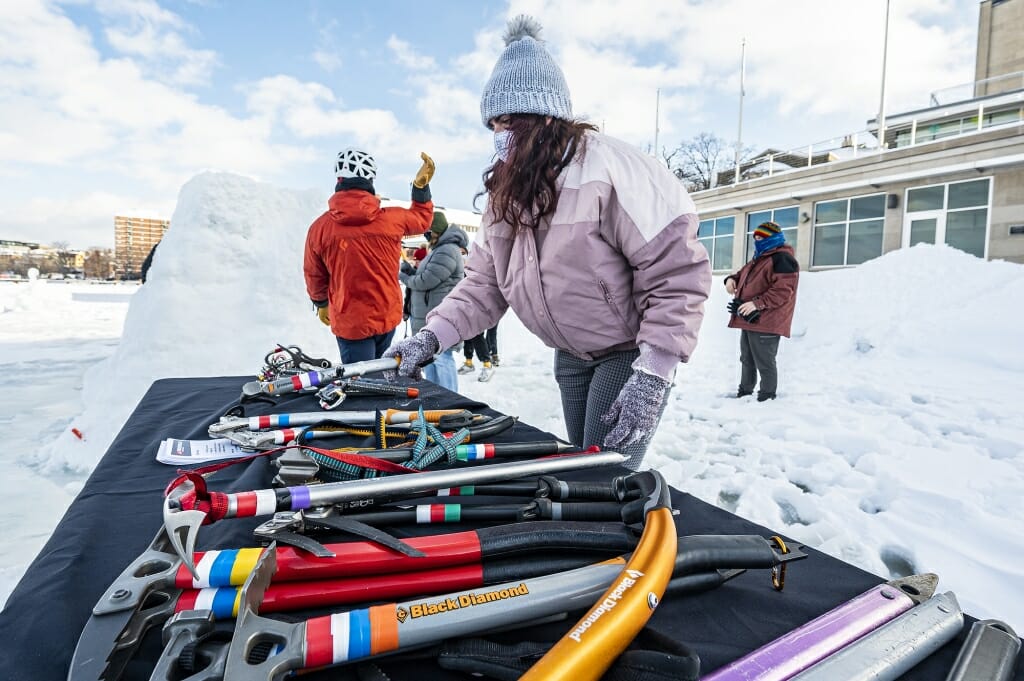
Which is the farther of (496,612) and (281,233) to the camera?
(281,233)

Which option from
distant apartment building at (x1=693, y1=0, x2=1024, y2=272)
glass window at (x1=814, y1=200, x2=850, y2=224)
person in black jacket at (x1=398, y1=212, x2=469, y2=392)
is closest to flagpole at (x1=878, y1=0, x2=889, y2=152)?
distant apartment building at (x1=693, y1=0, x2=1024, y2=272)

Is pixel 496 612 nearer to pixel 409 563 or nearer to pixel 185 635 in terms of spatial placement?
pixel 409 563

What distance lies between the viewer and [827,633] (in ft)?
2.20

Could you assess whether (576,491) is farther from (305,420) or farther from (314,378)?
(314,378)

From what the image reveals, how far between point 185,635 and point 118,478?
842 mm

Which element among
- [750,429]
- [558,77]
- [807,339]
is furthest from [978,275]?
[558,77]

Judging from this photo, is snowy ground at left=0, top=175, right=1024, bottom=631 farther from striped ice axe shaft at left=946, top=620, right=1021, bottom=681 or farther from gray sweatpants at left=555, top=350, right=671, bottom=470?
striped ice axe shaft at left=946, top=620, right=1021, bottom=681

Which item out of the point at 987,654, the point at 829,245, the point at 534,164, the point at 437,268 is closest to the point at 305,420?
the point at 534,164

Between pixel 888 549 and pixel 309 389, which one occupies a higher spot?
pixel 309 389

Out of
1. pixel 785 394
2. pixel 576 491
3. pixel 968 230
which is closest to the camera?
pixel 576 491

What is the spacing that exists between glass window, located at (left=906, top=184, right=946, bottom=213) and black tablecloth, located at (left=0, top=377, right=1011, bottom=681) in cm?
1861

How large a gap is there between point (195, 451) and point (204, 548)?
678 millimetres

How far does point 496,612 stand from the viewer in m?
0.67

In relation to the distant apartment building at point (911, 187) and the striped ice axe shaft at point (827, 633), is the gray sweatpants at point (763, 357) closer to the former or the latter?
the striped ice axe shaft at point (827, 633)
